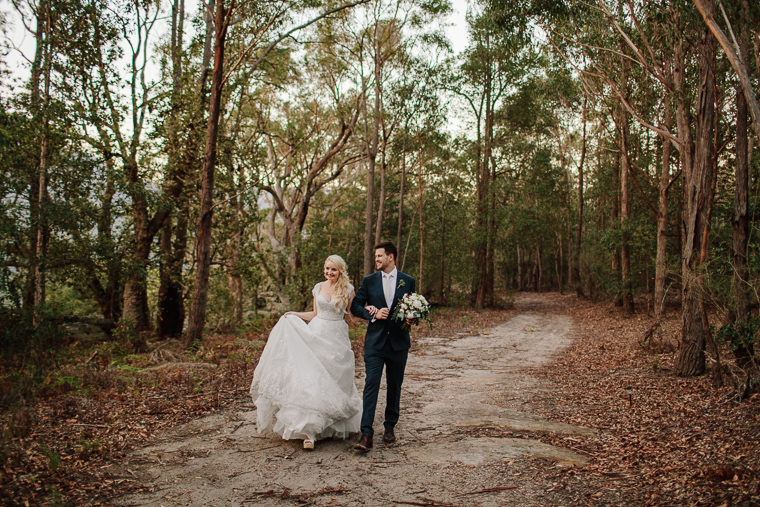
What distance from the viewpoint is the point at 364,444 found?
17.1ft

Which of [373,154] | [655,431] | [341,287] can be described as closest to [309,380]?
[341,287]

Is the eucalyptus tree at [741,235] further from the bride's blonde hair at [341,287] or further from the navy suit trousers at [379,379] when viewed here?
the bride's blonde hair at [341,287]

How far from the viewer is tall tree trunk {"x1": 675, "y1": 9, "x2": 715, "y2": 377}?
317 inches

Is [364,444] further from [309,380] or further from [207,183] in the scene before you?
[207,183]

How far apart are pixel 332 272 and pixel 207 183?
23.4 ft

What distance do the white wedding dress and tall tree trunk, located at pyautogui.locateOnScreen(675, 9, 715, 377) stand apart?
234 inches

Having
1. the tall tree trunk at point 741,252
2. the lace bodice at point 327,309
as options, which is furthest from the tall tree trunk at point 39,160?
the tall tree trunk at point 741,252

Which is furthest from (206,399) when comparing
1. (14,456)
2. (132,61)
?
(132,61)

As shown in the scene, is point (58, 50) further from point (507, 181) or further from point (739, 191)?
→ point (507, 181)

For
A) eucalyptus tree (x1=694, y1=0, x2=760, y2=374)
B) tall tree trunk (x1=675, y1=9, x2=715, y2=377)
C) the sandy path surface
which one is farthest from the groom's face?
tall tree trunk (x1=675, y1=9, x2=715, y2=377)

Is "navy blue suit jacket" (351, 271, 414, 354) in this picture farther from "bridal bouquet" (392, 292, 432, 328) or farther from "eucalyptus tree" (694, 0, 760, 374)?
"eucalyptus tree" (694, 0, 760, 374)

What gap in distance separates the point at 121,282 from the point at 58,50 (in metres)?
6.21

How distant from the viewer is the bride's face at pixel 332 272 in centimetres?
585

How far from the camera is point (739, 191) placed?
304 inches
